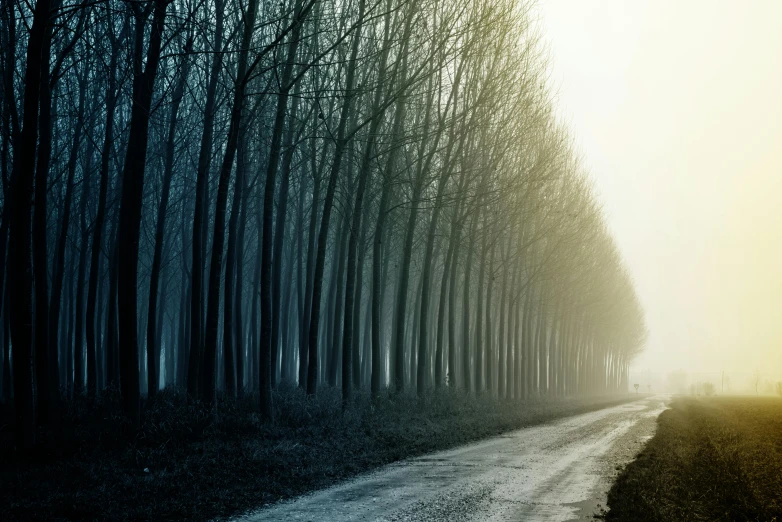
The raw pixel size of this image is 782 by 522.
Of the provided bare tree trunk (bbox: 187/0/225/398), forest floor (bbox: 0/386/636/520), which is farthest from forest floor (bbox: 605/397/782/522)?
bare tree trunk (bbox: 187/0/225/398)

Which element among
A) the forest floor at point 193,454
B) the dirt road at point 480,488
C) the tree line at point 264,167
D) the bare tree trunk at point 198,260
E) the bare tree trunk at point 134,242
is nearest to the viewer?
the dirt road at point 480,488

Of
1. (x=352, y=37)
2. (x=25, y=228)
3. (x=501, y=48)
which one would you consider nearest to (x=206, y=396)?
(x=25, y=228)

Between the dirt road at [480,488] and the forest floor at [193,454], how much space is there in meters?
0.65

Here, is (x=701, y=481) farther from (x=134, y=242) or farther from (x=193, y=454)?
(x=134, y=242)

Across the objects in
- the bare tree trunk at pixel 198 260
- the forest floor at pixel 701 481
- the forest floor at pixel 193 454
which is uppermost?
the bare tree trunk at pixel 198 260

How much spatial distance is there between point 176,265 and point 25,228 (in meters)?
28.5

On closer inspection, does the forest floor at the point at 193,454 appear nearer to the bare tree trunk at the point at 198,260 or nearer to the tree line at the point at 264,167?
the tree line at the point at 264,167

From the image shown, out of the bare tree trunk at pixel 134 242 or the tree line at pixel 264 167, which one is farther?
the tree line at pixel 264 167

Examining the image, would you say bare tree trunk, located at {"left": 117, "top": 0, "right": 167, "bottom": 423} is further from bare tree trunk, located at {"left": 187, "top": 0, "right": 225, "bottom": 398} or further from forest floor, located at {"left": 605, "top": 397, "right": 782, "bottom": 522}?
forest floor, located at {"left": 605, "top": 397, "right": 782, "bottom": 522}

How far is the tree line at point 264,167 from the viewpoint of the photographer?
1331 cm

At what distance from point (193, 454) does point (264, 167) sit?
1409 centimetres

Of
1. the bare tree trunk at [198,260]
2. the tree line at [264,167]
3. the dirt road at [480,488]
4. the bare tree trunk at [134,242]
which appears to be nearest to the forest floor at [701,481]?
the dirt road at [480,488]

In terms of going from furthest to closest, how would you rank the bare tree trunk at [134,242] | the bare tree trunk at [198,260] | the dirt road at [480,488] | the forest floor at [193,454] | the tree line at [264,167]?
the bare tree trunk at [198,260] → the tree line at [264,167] → the bare tree trunk at [134,242] → the forest floor at [193,454] → the dirt road at [480,488]

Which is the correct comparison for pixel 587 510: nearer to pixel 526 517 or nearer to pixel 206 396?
pixel 526 517
